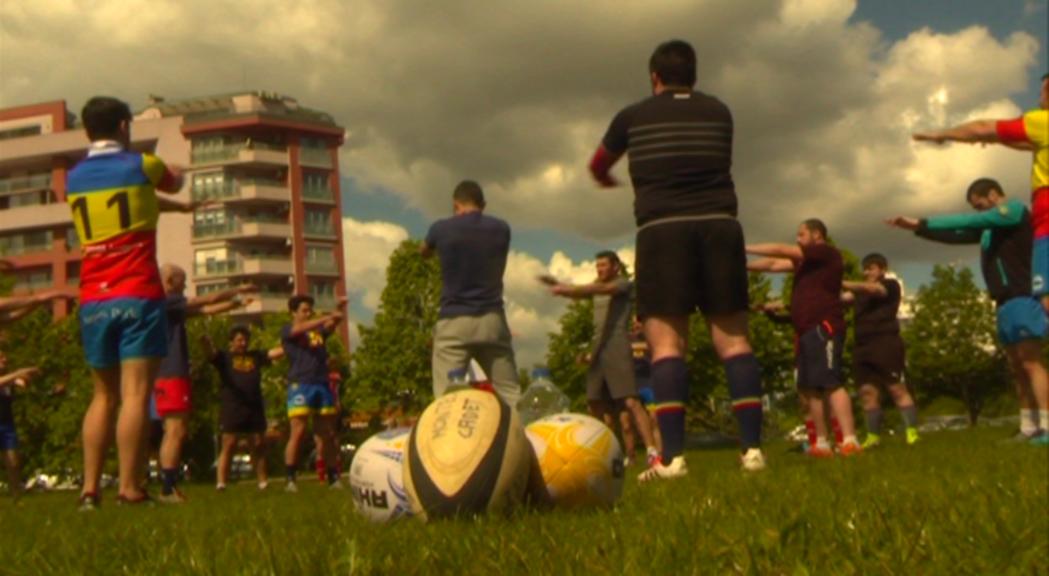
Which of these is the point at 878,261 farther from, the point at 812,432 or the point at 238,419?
the point at 238,419

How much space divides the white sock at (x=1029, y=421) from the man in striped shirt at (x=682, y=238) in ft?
13.4

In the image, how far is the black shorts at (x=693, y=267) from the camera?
6.72 metres

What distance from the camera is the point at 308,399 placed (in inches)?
528

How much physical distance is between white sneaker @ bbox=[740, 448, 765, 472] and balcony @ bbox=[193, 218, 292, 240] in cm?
8902

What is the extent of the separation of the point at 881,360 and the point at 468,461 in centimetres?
907

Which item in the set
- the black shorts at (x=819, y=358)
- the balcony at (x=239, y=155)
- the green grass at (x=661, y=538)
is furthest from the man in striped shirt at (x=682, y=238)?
the balcony at (x=239, y=155)

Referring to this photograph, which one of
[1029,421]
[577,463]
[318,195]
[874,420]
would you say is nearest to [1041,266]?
[1029,421]

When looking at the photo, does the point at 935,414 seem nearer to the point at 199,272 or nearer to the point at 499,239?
the point at 199,272

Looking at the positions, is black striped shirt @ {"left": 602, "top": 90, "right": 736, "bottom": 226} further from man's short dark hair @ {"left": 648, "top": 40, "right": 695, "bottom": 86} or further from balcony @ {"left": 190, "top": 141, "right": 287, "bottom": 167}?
balcony @ {"left": 190, "top": 141, "right": 287, "bottom": 167}

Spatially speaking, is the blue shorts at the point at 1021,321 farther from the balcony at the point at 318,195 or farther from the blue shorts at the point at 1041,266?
the balcony at the point at 318,195

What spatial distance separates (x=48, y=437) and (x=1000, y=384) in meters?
52.9

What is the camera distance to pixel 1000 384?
70438 millimetres

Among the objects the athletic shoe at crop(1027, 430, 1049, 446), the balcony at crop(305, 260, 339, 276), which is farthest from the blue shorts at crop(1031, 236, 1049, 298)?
the balcony at crop(305, 260, 339, 276)

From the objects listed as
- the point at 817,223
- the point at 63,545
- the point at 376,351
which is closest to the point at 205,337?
the point at 817,223
